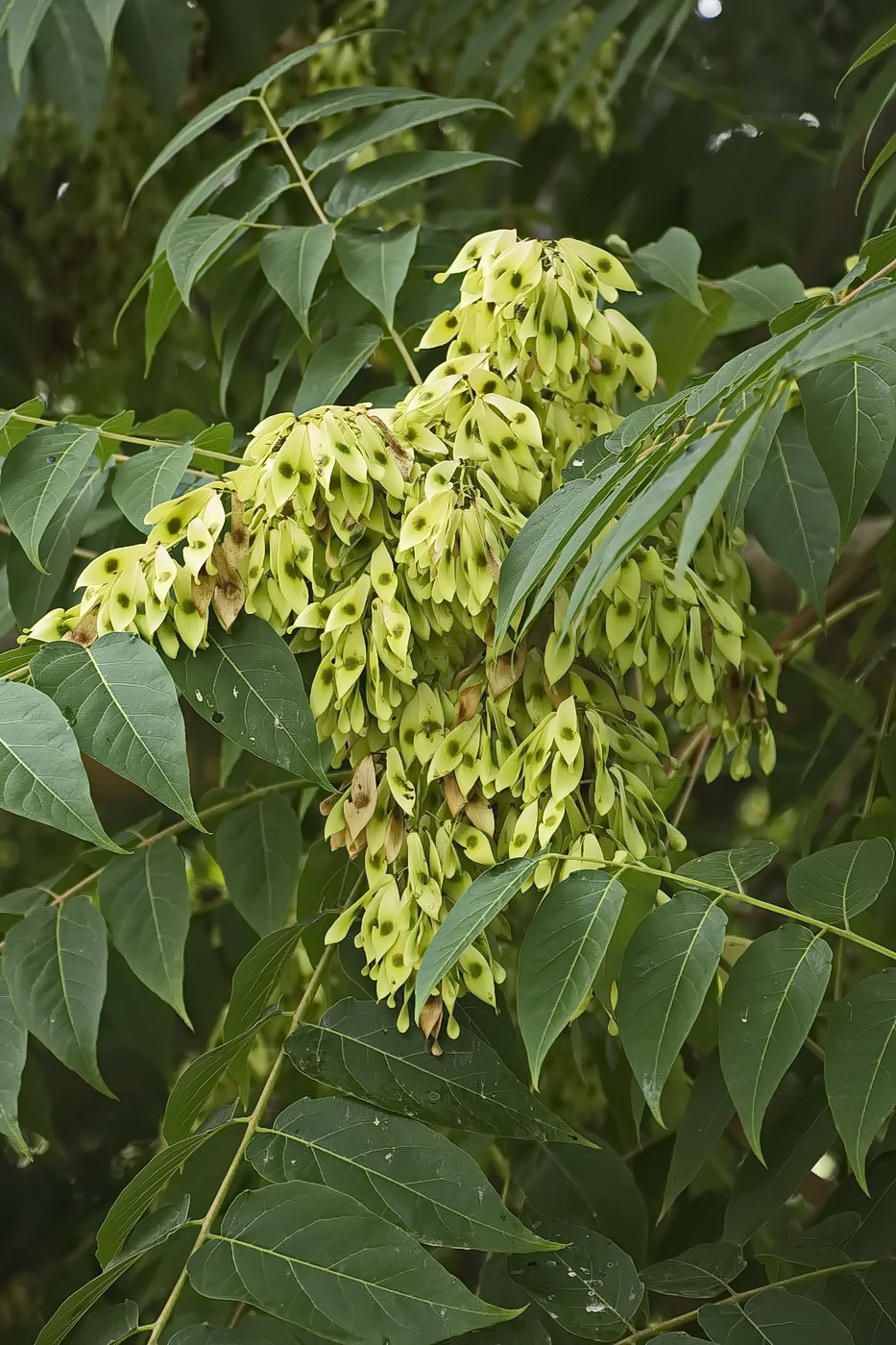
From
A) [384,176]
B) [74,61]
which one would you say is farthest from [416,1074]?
[74,61]

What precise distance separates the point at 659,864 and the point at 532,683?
0.15m

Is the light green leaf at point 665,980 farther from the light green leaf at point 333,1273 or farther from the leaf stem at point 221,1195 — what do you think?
the leaf stem at point 221,1195

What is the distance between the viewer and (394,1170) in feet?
2.73

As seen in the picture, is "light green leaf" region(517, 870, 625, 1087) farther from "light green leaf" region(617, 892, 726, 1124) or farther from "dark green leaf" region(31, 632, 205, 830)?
"dark green leaf" region(31, 632, 205, 830)

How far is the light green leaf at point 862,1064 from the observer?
0.75m

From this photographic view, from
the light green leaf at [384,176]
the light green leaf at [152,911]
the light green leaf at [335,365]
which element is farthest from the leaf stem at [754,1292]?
the light green leaf at [384,176]

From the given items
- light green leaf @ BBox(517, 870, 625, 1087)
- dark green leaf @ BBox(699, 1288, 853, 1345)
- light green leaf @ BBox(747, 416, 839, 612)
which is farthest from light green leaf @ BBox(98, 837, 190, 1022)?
light green leaf @ BBox(747, 416, 839, 612)

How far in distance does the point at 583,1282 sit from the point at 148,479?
0.68m

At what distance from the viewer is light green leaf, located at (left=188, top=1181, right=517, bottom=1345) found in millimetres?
746

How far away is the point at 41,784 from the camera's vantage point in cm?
78

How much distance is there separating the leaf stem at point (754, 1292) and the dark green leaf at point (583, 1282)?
0.01m

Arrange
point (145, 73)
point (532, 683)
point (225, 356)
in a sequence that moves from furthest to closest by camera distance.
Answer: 1. point (145, 73)
2. point (225, 356)
3. point (532, 683)

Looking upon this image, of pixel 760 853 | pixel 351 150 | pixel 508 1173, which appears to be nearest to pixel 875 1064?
pixel 760 853

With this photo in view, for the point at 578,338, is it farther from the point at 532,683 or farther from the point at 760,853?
the point at 760,853
